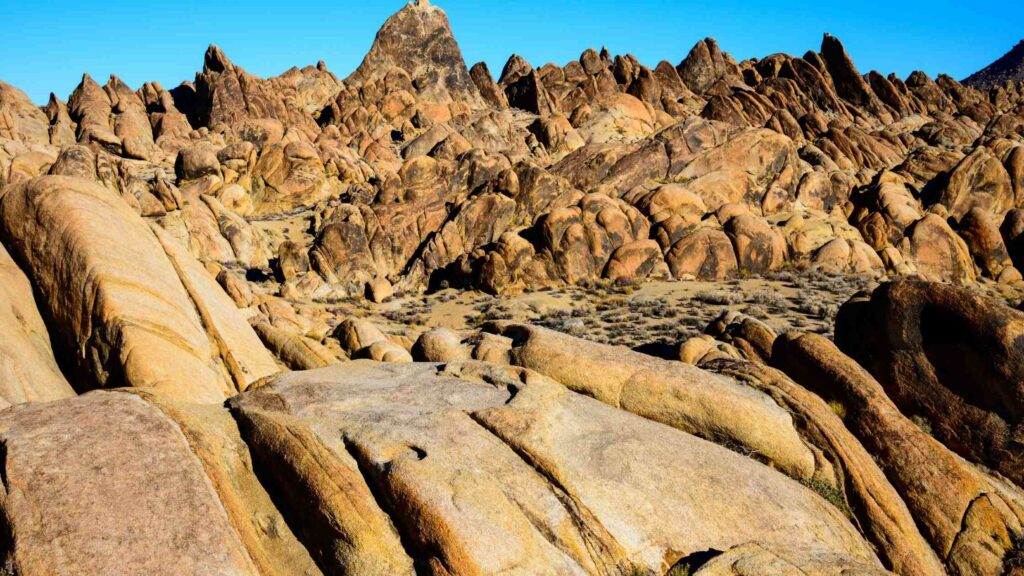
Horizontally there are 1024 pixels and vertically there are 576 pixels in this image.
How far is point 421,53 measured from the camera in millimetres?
104312

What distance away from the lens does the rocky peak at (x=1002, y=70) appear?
15925cm

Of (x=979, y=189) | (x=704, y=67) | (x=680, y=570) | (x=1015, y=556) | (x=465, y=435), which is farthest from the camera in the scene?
(x=704, y=67)

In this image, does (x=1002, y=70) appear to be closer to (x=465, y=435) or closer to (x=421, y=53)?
(x=421, y=53)

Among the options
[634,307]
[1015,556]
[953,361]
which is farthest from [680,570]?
[634,307]

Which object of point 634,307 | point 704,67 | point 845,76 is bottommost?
point 634,307

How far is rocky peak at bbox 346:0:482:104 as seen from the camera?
100250 millimetres

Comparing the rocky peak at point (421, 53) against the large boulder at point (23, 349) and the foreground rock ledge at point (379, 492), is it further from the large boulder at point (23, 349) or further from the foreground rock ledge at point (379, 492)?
the foreground rock ledge at point (379, 492)

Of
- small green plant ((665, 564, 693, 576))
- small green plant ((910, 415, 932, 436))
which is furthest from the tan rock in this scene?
small green plant ((910, 415, 932, 436))

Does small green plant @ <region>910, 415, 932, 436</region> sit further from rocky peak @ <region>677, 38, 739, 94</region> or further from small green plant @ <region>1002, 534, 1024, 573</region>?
rocky peak @ <region>677, 38, 739, 94</region>

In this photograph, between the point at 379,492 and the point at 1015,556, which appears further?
the point at 1015,556

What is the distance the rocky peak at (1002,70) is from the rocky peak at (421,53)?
462 ft

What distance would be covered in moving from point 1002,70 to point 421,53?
16652 centimetres

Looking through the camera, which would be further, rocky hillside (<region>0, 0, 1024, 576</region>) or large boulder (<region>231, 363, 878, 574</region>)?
large boulder (<region>231, 363, 878, 574</region>)

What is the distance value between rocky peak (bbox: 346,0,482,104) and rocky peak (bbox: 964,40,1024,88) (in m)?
141
